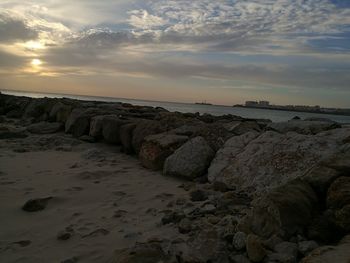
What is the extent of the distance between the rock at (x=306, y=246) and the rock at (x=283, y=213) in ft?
0.46

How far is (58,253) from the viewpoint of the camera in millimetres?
3084

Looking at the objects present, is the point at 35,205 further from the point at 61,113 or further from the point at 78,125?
the point at 61,113

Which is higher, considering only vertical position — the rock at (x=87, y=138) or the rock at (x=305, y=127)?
the rock at (x=305, y=127)

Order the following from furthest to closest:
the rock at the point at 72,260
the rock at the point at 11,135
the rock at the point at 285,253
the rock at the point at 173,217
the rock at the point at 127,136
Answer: the rock at the point at 11,135 → the rock at the point at 127,136 → the rock at the point at 173,217 → the rock at the point at 72,260 → the rock at the point at 285,253

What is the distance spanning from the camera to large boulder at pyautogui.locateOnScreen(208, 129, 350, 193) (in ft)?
13.8

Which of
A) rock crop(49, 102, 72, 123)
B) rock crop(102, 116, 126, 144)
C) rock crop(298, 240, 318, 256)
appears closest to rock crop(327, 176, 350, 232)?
rock crop(298, 240, 318, 256)

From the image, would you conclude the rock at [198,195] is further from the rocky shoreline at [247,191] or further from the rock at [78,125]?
the rock at [78,125]

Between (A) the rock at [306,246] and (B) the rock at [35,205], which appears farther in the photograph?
(B) the rock at [35,205]

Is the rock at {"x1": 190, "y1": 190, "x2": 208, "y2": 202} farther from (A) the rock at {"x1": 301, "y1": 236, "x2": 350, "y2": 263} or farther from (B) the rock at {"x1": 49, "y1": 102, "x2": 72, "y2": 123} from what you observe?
(B) the rock at {"x1": 49, "y1": 102, "x2": 72, "y2": 123}

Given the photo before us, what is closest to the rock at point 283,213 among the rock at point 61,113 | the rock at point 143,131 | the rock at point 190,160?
the rock at point 190,160

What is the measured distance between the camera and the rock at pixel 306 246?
8.92ft

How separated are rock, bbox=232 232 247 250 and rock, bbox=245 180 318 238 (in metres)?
0.11

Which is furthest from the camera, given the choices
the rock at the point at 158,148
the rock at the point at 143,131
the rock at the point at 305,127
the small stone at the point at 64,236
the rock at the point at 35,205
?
the rock at the point at 143,131

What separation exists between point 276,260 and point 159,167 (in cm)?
335
